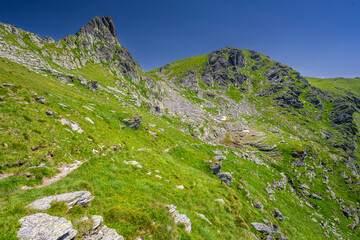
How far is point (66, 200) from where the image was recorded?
8367 millimetres

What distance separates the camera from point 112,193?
1073 centimetres

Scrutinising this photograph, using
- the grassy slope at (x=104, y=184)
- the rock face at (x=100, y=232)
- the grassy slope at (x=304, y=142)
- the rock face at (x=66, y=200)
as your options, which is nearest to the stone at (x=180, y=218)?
the grassy slope at (x=104, y=184)

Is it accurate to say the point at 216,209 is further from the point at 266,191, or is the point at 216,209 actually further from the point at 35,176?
the point at 266,191

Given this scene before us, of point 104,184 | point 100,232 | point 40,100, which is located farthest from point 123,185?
point 40,100

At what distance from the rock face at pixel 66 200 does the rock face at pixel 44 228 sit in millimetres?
989

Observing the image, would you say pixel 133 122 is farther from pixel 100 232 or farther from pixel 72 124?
pixel 100 232

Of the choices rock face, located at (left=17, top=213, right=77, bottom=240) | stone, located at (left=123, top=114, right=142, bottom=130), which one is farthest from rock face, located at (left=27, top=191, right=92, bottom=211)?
stone, located at (left=123, top=114, right=142, bottom=130)

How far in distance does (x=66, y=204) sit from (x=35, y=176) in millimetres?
5185

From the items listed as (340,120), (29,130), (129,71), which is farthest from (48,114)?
(340,120)

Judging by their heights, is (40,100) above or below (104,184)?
above

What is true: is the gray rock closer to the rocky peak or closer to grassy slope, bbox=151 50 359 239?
grassy slope, bbox=151 50 359 239

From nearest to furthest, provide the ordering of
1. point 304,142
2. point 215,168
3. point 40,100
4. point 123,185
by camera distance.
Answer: point 123,185, point 40,100, point 215,168, point 304,142

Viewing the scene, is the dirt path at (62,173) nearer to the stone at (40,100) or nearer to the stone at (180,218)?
the stone at (180,218)

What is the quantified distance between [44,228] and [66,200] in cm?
230
